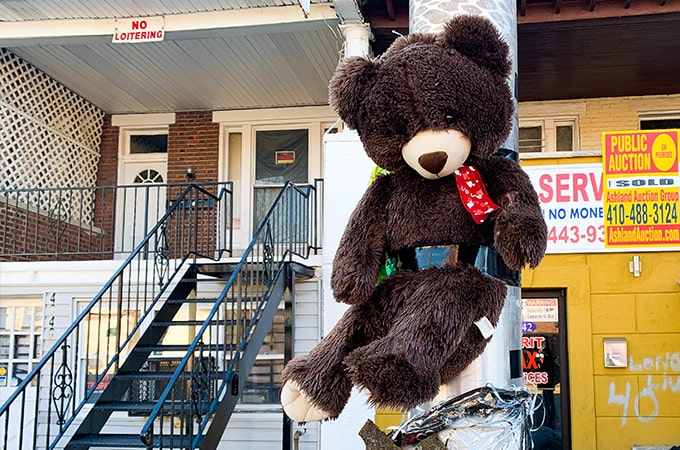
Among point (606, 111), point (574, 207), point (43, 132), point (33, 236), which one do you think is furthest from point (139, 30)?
point (606, 111)

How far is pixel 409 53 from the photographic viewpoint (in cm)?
166

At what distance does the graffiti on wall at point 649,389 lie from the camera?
18.9 ft

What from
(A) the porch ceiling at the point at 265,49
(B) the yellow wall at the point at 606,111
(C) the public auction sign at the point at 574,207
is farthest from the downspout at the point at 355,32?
(B) the yellow wall at the point at 606,111

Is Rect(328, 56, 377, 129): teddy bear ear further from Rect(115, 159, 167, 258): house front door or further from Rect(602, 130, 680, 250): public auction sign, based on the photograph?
Rect(115, 159, 167, 258): house front door

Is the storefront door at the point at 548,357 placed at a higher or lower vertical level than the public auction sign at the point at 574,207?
lower

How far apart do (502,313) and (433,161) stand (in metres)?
0.46

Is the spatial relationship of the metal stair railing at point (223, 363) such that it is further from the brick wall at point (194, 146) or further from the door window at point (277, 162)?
the brick wall at point (194, 146)

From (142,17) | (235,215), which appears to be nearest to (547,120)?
(235,215)

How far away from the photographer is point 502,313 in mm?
1740

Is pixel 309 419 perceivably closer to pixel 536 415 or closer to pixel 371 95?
pixel 371 95

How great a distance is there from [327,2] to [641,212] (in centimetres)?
357

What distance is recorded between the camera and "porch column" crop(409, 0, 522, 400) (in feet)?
5.45

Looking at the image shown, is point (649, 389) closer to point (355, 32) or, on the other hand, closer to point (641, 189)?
point (641, 189)

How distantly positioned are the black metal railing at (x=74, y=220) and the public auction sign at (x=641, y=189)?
4224mm
